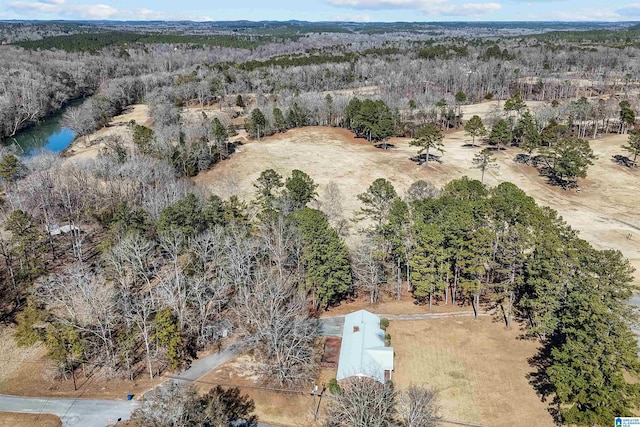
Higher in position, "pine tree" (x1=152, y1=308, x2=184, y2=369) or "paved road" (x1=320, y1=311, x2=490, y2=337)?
"pine tree" (x1=152, y1=308, x2=184, y2=369)

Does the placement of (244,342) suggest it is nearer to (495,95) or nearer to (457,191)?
(457,191)

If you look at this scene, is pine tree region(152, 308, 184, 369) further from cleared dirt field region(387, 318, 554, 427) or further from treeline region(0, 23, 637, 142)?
treeline region(0, 23, 637, 142)

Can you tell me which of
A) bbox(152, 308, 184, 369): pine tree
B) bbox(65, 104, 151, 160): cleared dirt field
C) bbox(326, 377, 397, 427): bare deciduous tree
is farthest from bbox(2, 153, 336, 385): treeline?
bbox(65, 104, 151, 160): cleared dirt field

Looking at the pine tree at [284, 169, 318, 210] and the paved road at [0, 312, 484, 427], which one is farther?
the pine tree at [284, 169, 318, 210]

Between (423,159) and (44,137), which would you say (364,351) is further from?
(44,137)

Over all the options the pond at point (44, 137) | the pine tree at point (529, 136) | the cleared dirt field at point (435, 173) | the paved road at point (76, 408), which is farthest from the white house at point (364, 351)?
the pond at point (44, 137)

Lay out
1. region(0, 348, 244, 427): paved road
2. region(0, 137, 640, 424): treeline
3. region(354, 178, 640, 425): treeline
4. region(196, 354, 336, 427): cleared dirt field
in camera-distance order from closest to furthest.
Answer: region(354, 178, 640, 425): treeline < region(0, 137, 640, 424): treeline < region(0, 348, 244, 427): paved road < region(196, 354, 336, 427): cleared dirt field

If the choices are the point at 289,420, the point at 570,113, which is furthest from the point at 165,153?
the point at 570,113
